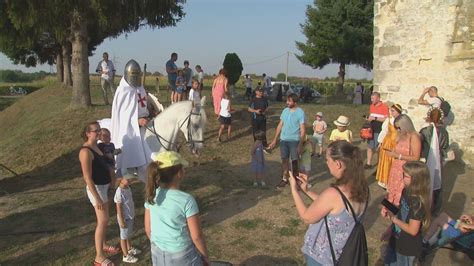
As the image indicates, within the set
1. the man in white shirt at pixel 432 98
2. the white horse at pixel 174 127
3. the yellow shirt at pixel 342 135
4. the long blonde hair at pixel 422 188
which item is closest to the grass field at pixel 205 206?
the yellow shirt at pixel 342 135

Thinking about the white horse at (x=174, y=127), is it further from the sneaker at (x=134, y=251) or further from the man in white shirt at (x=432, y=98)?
the man in white shirt at (x=432, y=98)

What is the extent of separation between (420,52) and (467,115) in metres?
1.93

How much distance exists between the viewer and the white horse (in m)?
6.75

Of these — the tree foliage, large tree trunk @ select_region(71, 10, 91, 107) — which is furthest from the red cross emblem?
the tree foliage

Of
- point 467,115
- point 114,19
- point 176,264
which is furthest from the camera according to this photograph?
point 114,19

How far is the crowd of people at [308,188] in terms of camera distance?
3191 mm

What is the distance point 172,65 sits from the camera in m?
15.6

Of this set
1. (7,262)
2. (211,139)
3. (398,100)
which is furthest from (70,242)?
(398,100)

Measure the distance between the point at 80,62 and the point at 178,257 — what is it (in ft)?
46.4

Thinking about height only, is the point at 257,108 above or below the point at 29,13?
below

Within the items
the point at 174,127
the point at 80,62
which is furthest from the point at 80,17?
the point at 174,127

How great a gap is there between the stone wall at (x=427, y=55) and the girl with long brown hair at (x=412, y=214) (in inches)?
260

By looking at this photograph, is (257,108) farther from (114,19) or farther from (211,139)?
(114,19)

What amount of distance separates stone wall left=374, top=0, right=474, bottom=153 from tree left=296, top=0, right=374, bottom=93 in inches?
841
